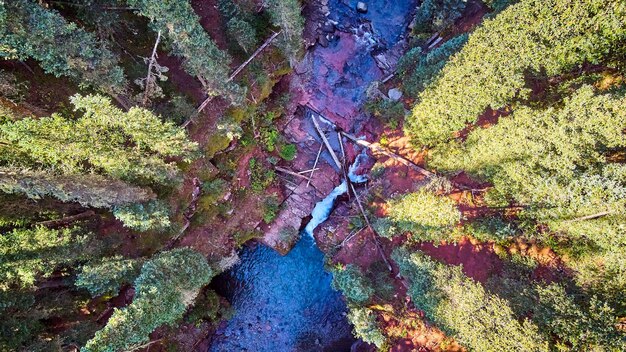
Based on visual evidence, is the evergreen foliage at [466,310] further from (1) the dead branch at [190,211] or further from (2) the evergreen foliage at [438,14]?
(2) the evergreen foliage at [438,14]

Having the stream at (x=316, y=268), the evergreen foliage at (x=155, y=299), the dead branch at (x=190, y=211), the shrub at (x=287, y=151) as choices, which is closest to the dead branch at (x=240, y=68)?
the dead branch at (x=190, y=211)

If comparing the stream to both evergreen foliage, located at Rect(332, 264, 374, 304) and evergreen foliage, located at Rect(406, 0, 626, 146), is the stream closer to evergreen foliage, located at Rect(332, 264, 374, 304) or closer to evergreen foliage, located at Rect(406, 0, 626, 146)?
evergreen foliage, located at Rect(332, 264, 374, 304)

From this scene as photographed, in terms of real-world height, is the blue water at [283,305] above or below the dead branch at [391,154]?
below

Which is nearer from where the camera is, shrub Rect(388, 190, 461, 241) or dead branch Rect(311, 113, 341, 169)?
shrub Rect(388, 190, 461, 241)

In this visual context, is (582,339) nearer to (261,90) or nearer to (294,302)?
(294,302)

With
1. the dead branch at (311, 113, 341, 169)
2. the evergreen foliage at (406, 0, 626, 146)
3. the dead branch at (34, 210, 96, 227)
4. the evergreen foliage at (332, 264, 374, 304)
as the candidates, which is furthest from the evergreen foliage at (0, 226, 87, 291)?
the evergreen foliage at (406, 0, 626, 146)

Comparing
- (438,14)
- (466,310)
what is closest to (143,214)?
(466,310)

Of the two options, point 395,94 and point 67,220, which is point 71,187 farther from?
point 395,94
